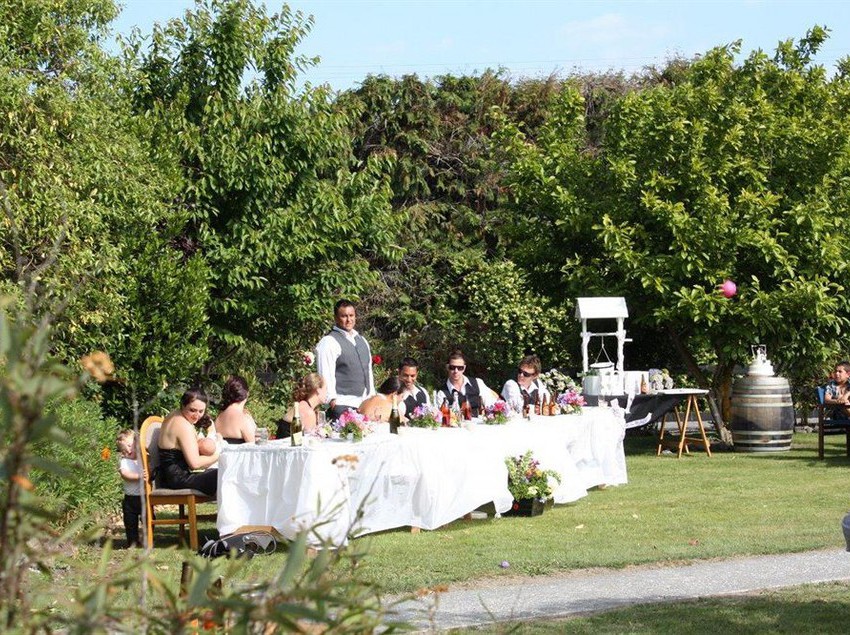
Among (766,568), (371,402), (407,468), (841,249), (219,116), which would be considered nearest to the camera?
(766,568)

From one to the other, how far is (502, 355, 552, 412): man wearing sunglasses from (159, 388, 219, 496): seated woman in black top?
14.1ft

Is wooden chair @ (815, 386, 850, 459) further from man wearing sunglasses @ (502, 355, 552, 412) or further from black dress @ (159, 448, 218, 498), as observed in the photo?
black dress @ (159, 448, 218, 498)

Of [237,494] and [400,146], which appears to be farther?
[400,146]

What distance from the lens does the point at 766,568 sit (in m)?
8.55

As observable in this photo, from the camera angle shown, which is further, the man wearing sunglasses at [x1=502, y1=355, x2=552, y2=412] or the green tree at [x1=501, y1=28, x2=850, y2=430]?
the green tree at [x1=501, y1=28, x2=850, y2=430]

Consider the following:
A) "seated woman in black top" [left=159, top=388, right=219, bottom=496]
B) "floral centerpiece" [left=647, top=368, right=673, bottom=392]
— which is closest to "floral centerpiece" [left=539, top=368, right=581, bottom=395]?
"floral centerpiece" [left=647, top=368, right=673, bottom=392]

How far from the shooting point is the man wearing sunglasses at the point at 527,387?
13844mm

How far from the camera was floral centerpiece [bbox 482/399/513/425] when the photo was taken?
12164mm

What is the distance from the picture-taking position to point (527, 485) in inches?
453

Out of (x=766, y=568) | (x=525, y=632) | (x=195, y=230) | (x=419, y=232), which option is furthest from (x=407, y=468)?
(x=419, y=232)

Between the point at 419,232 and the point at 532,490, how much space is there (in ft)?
58.9

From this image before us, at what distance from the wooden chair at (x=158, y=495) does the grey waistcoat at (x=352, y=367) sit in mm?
2113

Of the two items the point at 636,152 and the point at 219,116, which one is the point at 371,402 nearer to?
the point at 219,116

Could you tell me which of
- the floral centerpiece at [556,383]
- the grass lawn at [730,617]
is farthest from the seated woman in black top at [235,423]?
the floral centerpiece at [556,383]
